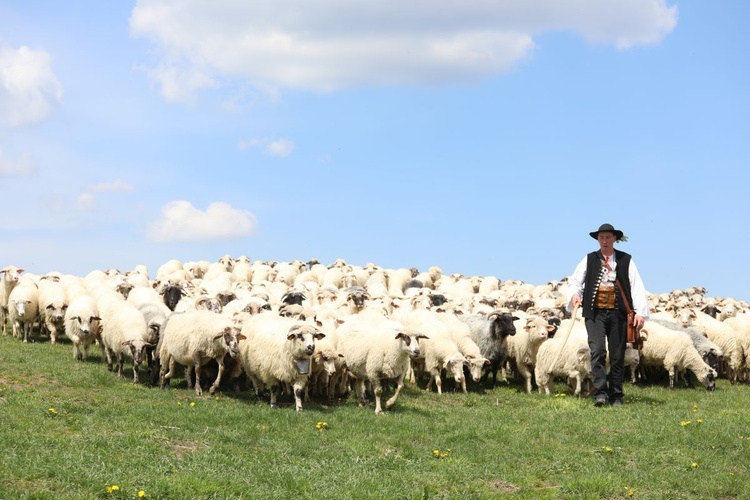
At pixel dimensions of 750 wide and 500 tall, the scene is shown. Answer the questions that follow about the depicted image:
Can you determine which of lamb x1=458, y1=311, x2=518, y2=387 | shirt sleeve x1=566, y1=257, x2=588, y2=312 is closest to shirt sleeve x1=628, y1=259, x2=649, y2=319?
shirt sleeve x1=566, y1=257, x2=588, y2=312

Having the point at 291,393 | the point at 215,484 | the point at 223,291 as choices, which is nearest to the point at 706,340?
the point at 291,393

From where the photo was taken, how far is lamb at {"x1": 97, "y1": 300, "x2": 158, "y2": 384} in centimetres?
1637

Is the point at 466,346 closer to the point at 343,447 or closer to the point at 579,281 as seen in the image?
the point at 579,281

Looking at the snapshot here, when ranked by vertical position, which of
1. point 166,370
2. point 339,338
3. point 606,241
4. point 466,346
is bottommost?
point 166,370

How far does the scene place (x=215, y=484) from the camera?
9430mm

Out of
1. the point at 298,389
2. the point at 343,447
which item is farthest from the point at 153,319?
the point at 343,447

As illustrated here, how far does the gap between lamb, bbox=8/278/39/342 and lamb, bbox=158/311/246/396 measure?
8613mm

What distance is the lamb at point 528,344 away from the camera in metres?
18.2

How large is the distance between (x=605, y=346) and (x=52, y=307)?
51.0ft

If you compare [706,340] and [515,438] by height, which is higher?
[706,340]

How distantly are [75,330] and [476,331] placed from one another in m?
10.5

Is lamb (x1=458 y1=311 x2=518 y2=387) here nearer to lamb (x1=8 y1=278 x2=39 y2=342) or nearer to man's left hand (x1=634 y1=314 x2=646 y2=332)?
man's left hand (x1=634 y1=314 x2=646 y2=332)

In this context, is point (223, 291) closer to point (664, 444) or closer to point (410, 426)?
point (410, 426)

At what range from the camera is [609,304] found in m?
15.6
